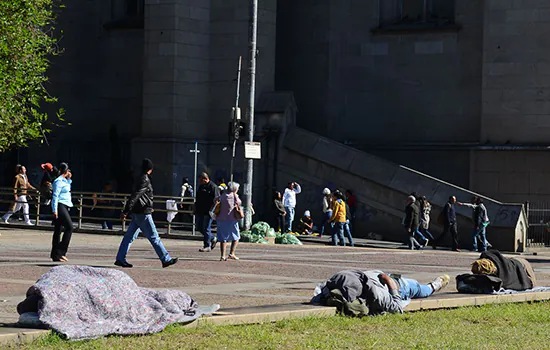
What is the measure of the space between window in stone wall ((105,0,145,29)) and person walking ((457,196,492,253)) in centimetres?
1416

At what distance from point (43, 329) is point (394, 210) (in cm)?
2418

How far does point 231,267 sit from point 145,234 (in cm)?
177

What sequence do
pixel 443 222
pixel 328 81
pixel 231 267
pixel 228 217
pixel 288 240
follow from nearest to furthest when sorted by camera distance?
pixel 231 267, pixel 228 217, pixel 288 240, pixel 443 222, pixel 328 81

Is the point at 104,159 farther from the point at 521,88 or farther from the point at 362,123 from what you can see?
the point at 521,88

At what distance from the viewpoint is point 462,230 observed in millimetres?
31766

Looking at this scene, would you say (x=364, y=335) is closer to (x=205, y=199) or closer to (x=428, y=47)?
(x=205, y=199)

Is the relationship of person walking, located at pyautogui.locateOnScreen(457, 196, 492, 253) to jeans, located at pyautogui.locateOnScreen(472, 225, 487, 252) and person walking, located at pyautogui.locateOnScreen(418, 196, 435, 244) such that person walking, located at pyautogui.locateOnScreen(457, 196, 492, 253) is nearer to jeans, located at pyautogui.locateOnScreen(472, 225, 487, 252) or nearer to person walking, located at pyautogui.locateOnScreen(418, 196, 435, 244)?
jeans, located at pyautogui.locateOnScreen(472, 225, 487, 252)

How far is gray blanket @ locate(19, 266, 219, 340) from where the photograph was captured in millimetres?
9477

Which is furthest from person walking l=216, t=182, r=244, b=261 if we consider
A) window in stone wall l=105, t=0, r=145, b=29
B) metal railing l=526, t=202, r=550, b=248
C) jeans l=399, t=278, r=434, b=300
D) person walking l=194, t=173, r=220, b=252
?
window in stone wall l=105, t=0, r=145, b=29

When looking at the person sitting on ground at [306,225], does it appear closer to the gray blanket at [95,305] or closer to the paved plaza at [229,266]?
the paved plaza at [229,266]

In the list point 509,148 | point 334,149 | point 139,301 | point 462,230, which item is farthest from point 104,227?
point 139,301

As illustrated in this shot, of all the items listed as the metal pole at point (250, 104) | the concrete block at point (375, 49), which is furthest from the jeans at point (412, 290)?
the concrete block at point (375, 49)

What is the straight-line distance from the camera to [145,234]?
708 inches

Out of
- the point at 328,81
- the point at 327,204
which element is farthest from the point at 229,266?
the point at 328,81
